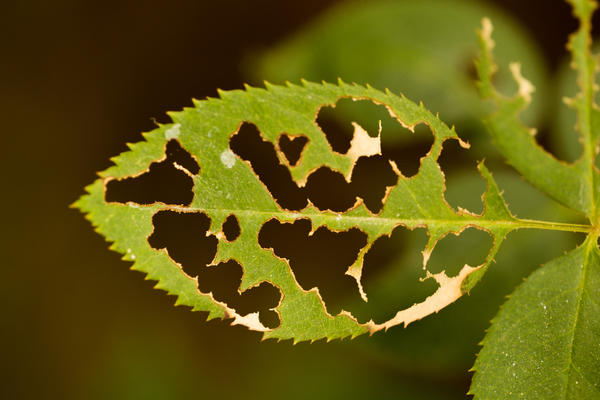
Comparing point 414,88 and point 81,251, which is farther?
point 81,251

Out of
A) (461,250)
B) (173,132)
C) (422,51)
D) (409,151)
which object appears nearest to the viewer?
(173,132)

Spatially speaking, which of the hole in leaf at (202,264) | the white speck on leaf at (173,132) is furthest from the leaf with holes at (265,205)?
the hole in leaf at (202,264)

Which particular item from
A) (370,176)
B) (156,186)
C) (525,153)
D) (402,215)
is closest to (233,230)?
(402,215)

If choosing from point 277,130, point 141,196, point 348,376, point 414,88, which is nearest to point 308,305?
point 277,130

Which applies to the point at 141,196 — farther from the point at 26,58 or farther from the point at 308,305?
the point at 308,305

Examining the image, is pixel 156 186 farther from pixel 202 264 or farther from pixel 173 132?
pixel 173 132

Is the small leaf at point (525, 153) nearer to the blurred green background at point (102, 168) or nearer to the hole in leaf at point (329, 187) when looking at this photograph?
the hole in leaf at point (329, 187)
